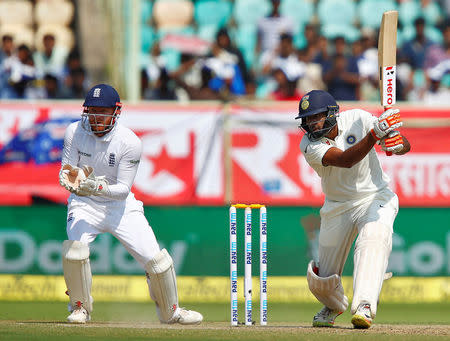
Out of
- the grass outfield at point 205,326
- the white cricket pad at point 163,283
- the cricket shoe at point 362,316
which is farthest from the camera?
the white cricket pad at point 163,283

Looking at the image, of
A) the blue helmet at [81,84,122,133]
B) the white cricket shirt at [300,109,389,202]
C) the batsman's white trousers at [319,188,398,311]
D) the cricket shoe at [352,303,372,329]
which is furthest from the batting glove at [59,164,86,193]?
the cricket shoe at [352,303,372,329]

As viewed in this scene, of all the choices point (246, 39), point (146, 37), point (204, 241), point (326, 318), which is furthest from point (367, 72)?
point (326, 318)

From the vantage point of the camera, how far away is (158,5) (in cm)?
1484

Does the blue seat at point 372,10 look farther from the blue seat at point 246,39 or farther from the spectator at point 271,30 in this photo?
the blue seat at point 246,39

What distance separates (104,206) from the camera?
7.33 meters

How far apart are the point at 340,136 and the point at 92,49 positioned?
7.50m

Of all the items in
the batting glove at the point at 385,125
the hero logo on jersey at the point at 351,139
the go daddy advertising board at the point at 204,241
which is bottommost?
the go daddy advertising board at the point at 204,241

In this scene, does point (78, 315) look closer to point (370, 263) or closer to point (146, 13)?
point (370, 263)

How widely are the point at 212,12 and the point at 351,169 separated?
26.9 ft

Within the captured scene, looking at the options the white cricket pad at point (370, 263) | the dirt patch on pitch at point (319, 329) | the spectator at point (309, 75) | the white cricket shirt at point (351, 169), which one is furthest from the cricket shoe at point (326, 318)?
the spectator at point (309, 75)

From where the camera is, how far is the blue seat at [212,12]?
1475cm

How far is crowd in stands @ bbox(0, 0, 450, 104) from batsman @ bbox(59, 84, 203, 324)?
188 inches

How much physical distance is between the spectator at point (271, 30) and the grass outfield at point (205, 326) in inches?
209

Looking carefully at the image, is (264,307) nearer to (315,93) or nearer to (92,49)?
(315,93)
